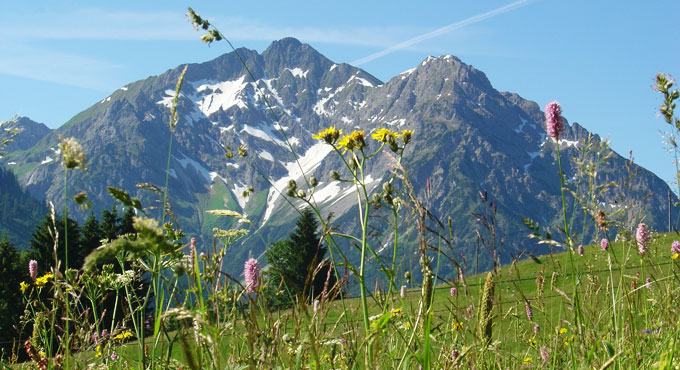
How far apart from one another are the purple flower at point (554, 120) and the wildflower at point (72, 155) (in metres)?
1.78

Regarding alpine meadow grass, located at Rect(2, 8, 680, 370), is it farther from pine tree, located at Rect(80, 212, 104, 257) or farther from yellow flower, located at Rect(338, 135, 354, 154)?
pine tree, located at Rect(80, 212, 104, 257)

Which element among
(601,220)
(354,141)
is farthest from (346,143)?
(601,220)

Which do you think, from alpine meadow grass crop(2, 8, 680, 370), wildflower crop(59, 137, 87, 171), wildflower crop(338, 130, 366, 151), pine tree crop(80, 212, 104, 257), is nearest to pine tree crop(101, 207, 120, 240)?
pine tree crop(80, 212, 104, 257)

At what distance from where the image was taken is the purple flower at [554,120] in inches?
94.6

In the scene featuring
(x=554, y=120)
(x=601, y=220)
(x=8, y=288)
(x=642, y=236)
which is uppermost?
(x=554, y=120)

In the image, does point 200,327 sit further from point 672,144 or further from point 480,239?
point 672,144

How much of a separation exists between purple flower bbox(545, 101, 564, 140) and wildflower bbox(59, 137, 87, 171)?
178cm

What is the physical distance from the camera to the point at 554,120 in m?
2.45

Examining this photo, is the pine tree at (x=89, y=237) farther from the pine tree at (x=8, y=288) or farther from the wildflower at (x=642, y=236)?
the wildflower at (x=642, y=236)

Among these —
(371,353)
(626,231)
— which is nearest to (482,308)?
(371,353)

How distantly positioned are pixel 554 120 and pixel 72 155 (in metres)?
1.88

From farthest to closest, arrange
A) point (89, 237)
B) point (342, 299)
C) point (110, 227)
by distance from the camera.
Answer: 1. point (89, 237)
2. point (110, 227)
3. point (342, 299)

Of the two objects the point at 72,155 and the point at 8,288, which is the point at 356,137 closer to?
the point at 72,155

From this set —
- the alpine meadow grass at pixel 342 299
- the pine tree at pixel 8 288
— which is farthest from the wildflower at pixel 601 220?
the pine tree at pixel 8 288
